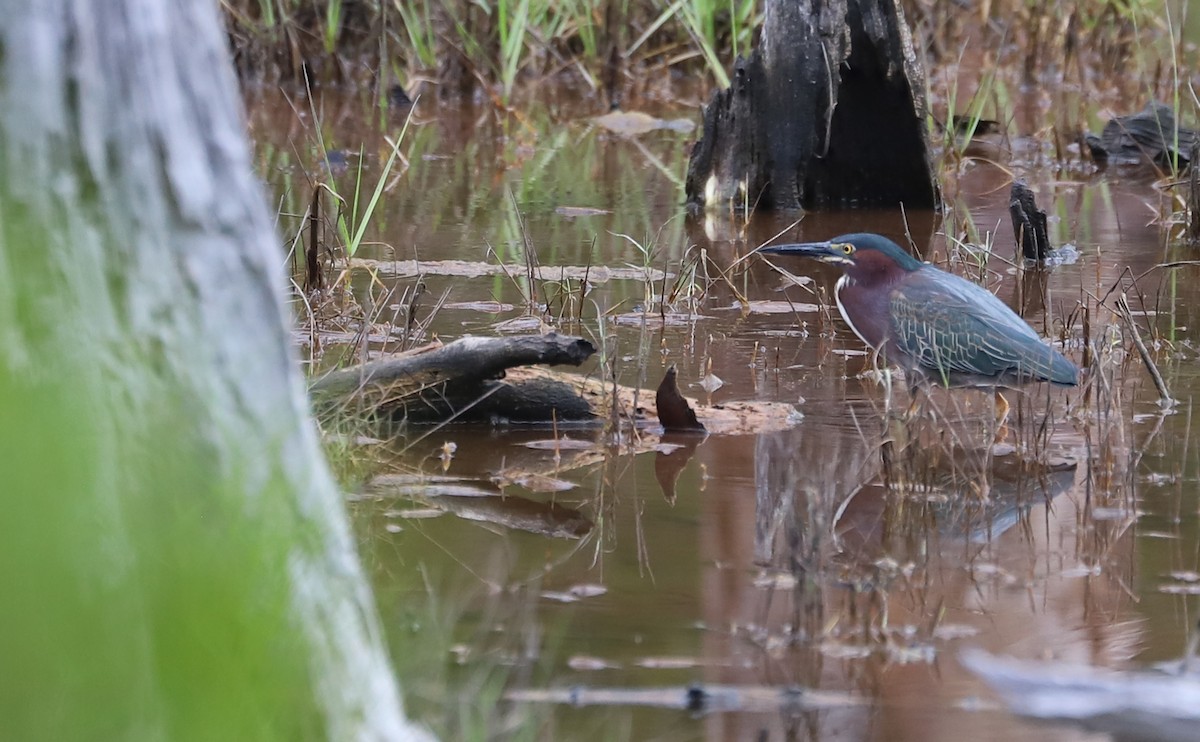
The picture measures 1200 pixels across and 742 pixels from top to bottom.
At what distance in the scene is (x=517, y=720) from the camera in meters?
2.32

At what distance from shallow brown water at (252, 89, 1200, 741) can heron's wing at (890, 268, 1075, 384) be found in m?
0.15

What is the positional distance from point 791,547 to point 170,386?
1.29m

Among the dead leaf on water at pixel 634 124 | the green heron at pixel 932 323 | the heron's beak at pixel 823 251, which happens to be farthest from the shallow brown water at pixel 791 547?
the dead leaf on water at pixel 634 124

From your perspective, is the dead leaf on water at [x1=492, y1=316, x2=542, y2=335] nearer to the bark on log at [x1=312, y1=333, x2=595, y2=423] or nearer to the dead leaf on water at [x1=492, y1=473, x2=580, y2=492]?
the bark on log at [x1=312, y1=333, x2=595, y2=423]

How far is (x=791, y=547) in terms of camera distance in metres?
2.93

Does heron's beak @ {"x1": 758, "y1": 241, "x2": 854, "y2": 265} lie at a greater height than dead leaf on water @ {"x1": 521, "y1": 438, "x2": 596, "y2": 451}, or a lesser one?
greater

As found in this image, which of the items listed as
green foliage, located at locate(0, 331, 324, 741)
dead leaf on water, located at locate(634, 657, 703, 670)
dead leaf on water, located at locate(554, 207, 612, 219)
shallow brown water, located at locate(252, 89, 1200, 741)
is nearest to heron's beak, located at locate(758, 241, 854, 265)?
shallow brown water, located at locate(252, 89, 1200, 741)

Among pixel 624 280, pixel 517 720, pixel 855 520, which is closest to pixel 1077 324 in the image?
pixel 624 280

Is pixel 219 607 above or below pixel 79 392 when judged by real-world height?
below

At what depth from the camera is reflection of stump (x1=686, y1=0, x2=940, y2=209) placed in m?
7.60

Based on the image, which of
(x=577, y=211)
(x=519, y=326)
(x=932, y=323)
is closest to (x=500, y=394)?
(x=519, y=326)

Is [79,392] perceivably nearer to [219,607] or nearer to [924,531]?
[219,607]

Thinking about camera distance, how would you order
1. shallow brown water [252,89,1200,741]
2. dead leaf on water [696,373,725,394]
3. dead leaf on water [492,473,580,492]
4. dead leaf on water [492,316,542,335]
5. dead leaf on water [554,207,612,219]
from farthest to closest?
dead leaf on water [554,207,612,219], dead leaf on water [492,316,542,335], dead leaf on water [696,373,725,394], dead leaf on water [492,473,580,492], shallow brown water [252,89,1200,741]

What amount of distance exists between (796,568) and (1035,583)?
0.71 m
